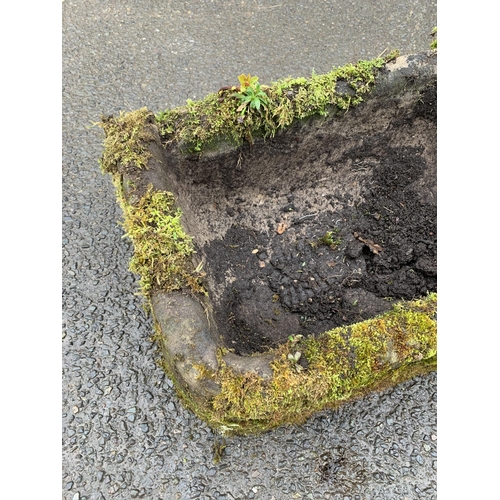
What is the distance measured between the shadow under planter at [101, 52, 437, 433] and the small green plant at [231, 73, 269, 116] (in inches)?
1.4

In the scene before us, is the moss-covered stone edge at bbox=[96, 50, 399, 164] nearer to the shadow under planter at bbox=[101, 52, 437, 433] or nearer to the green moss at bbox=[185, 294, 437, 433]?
the shadow under planter at bbox=[101, 52, 437, 433]

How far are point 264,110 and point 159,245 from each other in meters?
0.94

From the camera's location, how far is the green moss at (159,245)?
1.72 metres

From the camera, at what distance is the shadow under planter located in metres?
1.61

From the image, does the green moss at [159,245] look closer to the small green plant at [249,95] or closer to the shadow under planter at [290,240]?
the shadow under planter at [290,240]

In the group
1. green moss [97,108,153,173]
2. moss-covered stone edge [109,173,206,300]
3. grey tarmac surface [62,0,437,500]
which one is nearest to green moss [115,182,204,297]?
moss-covered stone edge [109,173,206,300]

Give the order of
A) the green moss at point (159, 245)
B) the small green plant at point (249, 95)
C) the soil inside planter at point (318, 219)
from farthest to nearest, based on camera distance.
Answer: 1. the soil inside planter at point (318, 219)
2. the small green plant at point (249, 95)
3. the green moss at point (159, 245)

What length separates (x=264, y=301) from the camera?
2422 millimetres

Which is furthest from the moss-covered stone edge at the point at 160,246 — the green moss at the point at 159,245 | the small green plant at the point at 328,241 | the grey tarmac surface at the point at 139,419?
the small green plant at the point at 328,241

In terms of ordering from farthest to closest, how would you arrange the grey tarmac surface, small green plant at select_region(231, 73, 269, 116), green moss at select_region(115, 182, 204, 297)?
small green plant at select_region(231, 73, 269, 116) < the grey tarmac surface < green moss at select_region(115, 182, 204, 297)

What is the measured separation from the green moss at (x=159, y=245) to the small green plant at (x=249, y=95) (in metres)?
0.63

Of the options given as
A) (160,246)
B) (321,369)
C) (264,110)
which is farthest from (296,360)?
(264,110)

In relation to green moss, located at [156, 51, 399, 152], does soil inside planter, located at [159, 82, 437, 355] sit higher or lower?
lower

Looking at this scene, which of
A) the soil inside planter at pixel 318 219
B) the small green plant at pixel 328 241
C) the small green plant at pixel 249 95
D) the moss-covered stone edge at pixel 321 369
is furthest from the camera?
the small green plant at pixel 328 241
